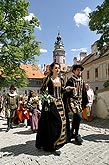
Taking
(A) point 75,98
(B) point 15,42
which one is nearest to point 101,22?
(B) point 15,42

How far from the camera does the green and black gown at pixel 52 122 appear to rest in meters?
5.73

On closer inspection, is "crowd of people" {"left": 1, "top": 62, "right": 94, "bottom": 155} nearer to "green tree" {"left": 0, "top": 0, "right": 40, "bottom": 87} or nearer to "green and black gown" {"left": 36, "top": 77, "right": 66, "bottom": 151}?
"green and black gown" {"left": 36, "top": 77, "right": 66, "bottom": 151}

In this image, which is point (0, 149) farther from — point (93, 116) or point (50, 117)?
point (93, 116)

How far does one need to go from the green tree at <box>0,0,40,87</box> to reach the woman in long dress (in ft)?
56.3

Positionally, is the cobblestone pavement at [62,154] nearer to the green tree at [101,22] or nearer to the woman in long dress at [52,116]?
the woman in long dress at [52,116]

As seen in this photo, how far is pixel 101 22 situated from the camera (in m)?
19.2

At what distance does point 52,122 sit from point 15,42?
1989 cm

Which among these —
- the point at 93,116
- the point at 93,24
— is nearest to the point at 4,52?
the point at 93,24

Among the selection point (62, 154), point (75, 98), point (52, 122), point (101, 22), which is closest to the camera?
point (62, 154)

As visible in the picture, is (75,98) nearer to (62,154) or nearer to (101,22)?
(62,154)

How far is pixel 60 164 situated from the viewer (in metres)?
4.88

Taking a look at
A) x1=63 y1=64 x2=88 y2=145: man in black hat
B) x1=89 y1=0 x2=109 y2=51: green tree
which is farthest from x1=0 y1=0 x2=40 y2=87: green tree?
x1=63 y1=64 x2=88 y2=145: man in black hat

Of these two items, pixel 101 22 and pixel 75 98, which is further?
pixel 101 22

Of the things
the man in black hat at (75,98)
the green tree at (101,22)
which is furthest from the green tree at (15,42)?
the man in black hat at (75,98)
